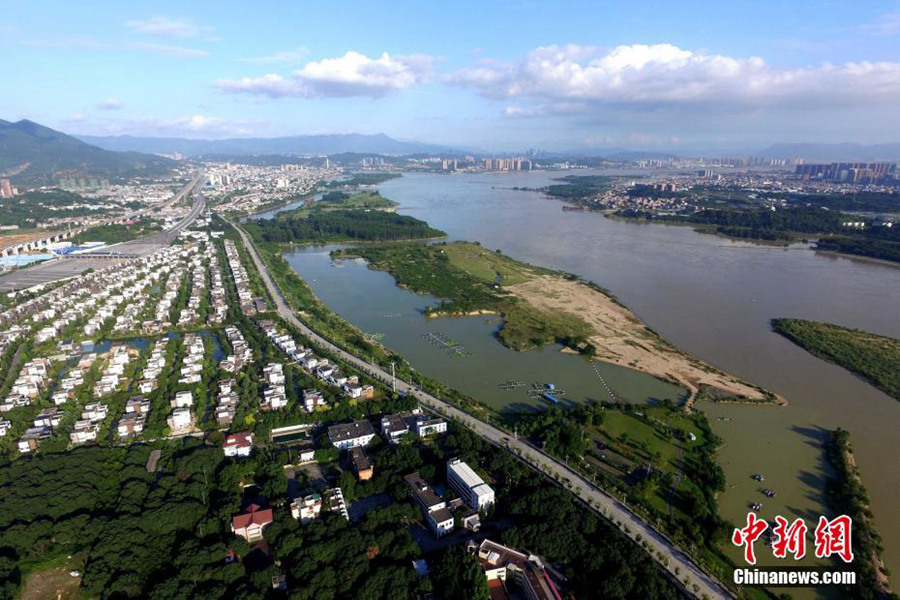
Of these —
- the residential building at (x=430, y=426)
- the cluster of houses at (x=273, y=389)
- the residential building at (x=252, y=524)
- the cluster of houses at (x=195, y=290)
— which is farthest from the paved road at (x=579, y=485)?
the cluster of houses at (x=195, y=290)

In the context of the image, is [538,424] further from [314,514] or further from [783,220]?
[783,220]

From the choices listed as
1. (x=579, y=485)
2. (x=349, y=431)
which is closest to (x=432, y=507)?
(x=579, y=485)

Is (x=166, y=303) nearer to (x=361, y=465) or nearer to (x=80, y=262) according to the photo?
(x=80, y=262)

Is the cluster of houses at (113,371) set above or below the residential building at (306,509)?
above

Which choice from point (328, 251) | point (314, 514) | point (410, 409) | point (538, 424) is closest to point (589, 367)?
point (538, 424)

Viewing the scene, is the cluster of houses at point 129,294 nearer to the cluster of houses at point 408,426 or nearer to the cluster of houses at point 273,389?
the cluster of houses at point 273,389

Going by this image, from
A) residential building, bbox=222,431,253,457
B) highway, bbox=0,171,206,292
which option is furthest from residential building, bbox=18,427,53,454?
highway, bbox=0,171,206,292
